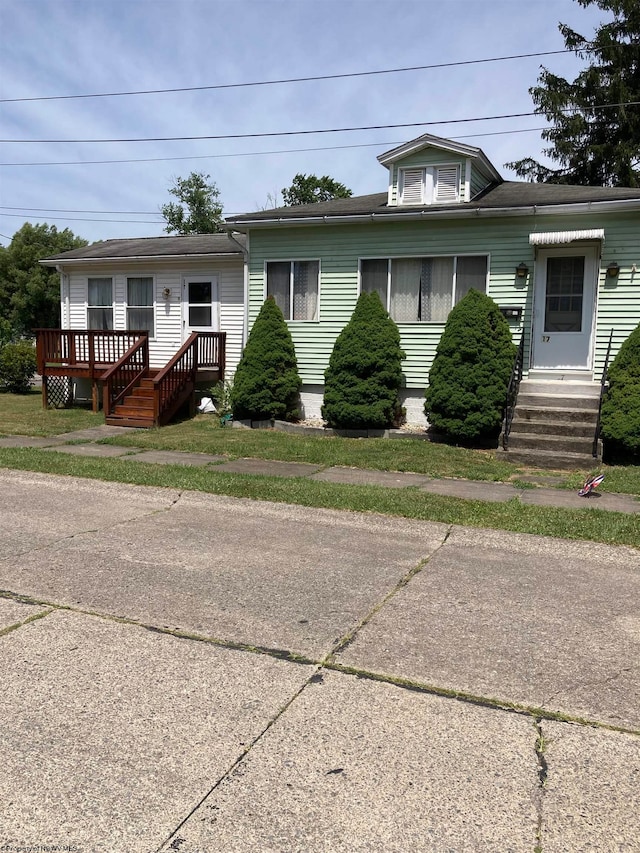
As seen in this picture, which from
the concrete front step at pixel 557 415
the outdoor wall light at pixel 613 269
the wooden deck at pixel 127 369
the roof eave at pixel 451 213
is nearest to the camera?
the concrete front step at pixel 557 415

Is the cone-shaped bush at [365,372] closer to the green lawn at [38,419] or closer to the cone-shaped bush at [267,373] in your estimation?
the cone-shaped bush at [267,373]

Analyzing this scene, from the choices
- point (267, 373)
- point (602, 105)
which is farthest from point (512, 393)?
point (602, 105)

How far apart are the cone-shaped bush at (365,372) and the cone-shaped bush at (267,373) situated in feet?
3.28

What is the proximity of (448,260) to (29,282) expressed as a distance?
101 ft

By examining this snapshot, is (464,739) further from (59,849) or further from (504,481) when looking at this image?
(504,481)

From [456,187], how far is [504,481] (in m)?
6.48

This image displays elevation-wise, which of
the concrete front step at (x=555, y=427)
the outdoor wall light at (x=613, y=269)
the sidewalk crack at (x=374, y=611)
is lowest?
the sidewalk crack at (x=374, y=611)

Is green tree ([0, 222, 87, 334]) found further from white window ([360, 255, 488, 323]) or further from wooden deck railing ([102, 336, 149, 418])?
white window ([360, 255, 488, 323])

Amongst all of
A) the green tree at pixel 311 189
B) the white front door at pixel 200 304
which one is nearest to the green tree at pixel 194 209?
the green tree at pixel 311 189

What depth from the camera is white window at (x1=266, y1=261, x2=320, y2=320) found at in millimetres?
13320

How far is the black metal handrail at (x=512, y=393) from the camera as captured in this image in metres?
10.6

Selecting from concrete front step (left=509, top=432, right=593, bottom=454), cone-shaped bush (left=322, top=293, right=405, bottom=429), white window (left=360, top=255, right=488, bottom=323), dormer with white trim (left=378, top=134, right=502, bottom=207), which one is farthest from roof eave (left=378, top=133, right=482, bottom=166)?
concrete front step (left=509, top=432, right=593, bottom=454)

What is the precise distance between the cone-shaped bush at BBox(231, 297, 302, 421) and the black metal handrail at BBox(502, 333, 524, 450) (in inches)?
159

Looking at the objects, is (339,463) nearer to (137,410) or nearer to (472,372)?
(472,372)
